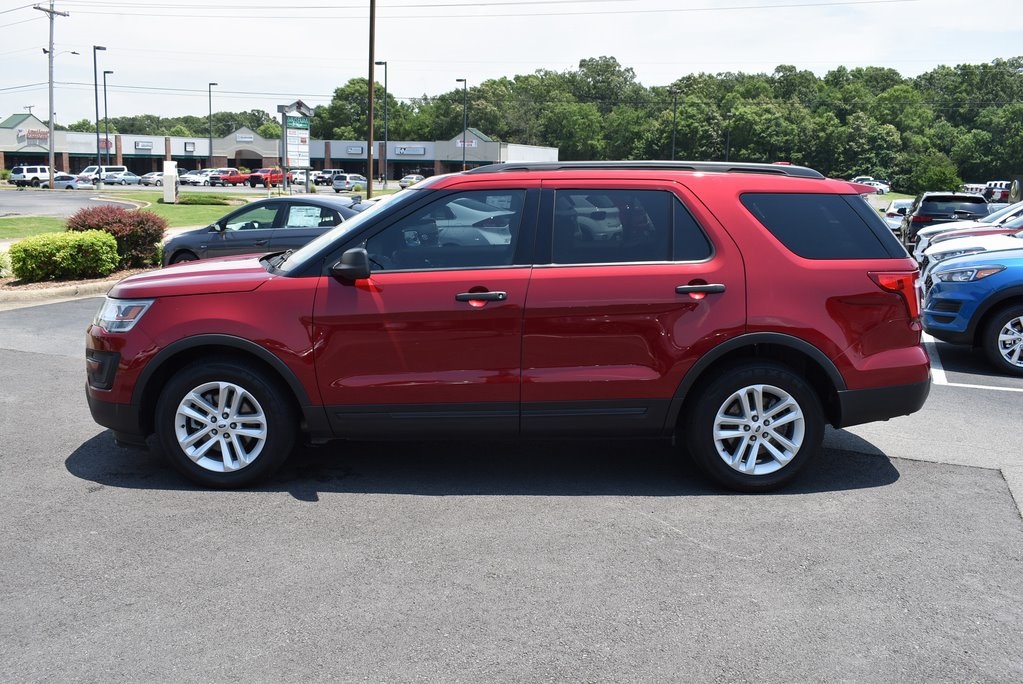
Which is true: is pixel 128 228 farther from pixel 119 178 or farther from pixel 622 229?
pixel 119 178

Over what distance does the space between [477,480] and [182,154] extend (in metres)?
105

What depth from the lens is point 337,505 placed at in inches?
205

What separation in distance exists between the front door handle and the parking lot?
113 centimetres

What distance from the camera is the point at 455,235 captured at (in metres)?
Result: 5.36

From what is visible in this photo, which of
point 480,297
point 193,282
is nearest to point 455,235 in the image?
point 480,297

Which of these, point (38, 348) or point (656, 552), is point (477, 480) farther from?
point (38, 348)

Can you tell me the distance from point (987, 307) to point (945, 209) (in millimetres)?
13738

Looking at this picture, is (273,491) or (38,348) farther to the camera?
(38,348)

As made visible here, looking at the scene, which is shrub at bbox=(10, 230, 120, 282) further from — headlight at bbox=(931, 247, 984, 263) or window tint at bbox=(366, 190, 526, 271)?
headlight at bbox=(931, 247, 984, 263)

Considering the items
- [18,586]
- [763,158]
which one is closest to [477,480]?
[18,586]

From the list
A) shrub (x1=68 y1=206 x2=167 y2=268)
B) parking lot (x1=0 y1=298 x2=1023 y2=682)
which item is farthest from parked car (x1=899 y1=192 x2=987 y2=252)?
parking lot (x1=0 y1=298 x2=1023 y2=682)

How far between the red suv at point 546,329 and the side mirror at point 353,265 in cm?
2

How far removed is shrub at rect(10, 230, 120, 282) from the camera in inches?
553

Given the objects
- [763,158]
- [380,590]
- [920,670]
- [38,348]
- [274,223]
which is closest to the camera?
[920,670]
